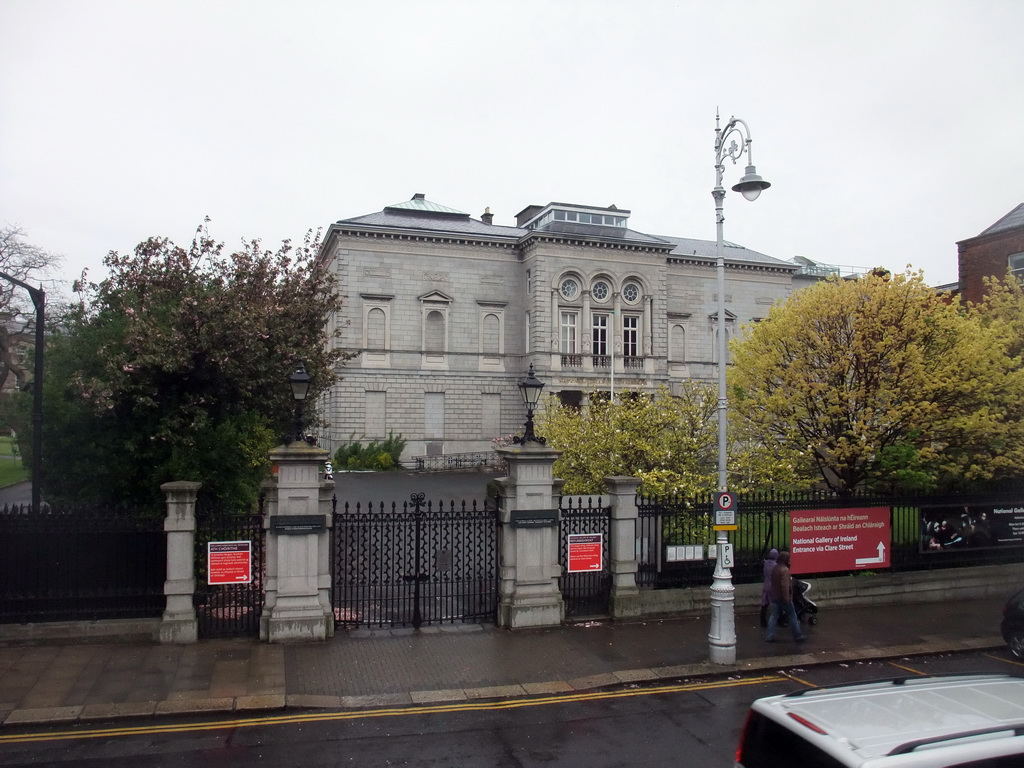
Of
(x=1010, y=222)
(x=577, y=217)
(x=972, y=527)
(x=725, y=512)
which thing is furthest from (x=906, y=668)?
(x=577, y=217)

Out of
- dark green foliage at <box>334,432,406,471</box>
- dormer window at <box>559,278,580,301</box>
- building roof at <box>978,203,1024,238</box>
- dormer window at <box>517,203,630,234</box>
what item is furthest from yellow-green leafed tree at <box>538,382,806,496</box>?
dormer window at <box>517,203,630,234</box>

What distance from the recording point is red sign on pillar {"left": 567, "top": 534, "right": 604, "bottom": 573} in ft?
45.4

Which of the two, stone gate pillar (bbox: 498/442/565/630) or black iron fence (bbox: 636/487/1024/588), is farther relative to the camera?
black iron fence (bbox: 636/487/1024/588)

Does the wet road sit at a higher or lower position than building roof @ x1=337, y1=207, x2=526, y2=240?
lower

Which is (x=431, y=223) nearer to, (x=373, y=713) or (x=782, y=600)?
(x=782, y=600)

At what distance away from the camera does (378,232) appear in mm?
48188

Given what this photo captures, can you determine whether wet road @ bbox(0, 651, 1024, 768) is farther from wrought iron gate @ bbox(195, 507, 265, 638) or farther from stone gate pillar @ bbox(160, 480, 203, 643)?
wrought iron gate @ bbox(195, 507, 265, 638)

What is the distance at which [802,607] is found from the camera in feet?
46.6

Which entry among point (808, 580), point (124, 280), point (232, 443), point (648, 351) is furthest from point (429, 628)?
point (648, 351)

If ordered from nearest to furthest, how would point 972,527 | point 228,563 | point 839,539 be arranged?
point 228,563, point 839,539, point 972,527

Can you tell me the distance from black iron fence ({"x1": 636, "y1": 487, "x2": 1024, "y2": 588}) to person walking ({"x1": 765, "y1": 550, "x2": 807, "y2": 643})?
1.53m

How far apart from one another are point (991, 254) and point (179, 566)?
111 feet

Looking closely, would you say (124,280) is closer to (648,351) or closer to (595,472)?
(595,472)

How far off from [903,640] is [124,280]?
18.3 m
